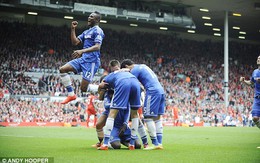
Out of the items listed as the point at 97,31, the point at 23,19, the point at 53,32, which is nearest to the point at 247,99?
the point at 53,32

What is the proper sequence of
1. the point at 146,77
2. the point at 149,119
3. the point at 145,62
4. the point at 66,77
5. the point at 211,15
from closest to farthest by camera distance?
the point at 149,119 < the point at 146,77 < the point at 66,77 < the point at 145,62 < the point at 211,15

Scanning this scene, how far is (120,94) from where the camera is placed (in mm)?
11062

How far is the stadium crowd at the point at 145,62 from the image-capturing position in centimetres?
3732

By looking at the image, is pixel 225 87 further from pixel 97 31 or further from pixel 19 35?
pixel 97 31

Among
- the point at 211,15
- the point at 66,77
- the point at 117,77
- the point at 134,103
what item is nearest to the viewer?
the point at 117,77

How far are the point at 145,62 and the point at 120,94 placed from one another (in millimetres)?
40356

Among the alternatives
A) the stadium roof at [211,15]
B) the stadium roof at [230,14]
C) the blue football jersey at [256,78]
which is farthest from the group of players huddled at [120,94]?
the stadium roof at [230,14]

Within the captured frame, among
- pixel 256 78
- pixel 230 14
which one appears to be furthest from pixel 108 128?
pixel 230 14

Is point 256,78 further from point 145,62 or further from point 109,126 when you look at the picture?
point 145,62

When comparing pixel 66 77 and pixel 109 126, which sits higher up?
pixel 66 77

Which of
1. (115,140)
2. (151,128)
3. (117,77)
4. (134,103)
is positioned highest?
(117,77)

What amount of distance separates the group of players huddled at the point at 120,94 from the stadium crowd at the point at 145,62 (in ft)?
73.1

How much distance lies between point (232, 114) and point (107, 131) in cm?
3583

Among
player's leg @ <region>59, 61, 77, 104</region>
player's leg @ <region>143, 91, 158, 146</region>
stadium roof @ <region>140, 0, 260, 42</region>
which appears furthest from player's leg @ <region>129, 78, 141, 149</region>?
stadium roof @ <region>140, 0, 260, 42</region>
